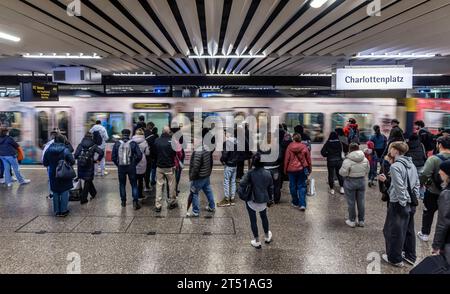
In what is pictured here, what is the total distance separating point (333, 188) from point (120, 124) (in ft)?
24.0

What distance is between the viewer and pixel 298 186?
6.69 metres

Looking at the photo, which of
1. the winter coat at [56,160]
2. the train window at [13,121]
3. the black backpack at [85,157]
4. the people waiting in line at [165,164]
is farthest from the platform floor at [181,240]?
the train window at [13,121]

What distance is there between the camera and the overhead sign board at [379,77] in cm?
879

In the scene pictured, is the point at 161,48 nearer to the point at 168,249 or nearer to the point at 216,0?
the point at 216,0

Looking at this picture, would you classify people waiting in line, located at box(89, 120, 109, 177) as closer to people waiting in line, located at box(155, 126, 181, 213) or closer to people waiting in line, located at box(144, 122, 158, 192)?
people waiting in line, located at box(144, 122, 158, 192)

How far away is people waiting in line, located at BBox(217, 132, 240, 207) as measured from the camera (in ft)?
21.9

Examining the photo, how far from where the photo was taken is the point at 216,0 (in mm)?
4945

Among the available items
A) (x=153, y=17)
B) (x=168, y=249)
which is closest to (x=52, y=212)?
(x=168, y=249)

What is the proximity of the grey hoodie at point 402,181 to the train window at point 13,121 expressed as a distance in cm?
1170

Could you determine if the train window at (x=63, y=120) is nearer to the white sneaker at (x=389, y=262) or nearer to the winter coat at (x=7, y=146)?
the winter coat at (x=7, y=146)

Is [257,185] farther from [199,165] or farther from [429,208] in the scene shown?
[429,208]

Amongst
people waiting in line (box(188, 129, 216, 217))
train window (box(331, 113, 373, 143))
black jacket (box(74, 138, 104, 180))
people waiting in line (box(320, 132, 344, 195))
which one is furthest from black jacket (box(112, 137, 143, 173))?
train window (box(331, 113, 373, 143))

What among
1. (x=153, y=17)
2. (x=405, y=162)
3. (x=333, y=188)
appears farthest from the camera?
(x=333, y=188)

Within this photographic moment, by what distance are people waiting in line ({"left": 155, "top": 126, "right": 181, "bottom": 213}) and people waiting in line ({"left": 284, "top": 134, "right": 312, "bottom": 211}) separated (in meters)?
2.33
